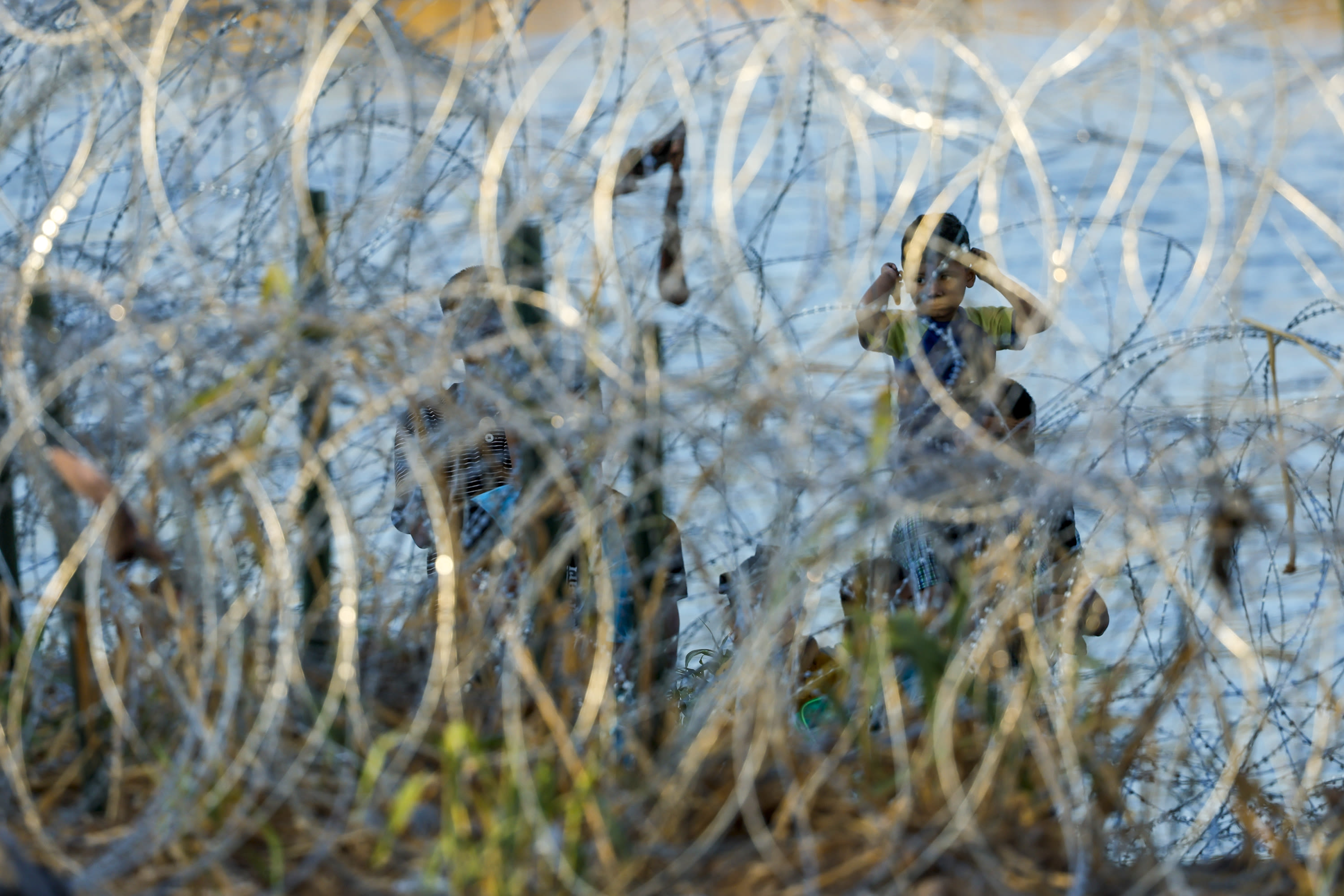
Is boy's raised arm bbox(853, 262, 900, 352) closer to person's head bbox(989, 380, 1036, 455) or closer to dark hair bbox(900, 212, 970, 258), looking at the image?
dark hair bbox(900, 212, 970, 258)

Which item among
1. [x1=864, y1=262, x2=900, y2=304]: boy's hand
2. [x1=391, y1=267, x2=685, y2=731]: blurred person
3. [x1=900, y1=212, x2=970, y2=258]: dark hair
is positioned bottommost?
[x1=391, y1=267, x2=685, y2=731]: blurred person

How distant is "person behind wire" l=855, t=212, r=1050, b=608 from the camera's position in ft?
10.6

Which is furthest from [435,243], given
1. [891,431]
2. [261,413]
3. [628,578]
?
[891,431]

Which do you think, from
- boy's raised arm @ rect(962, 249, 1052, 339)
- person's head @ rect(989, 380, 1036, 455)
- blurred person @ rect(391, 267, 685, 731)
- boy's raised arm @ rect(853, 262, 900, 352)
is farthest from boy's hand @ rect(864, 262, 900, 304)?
blurred person @ rect(391, 267, 685, 731)

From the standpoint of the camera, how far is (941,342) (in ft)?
12.5

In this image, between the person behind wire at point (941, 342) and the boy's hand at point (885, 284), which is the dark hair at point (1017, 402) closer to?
the person behind wire at point (941, 342)

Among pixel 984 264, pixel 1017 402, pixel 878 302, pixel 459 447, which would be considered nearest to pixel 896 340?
pixel 878 302

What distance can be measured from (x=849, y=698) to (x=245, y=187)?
1719 mm

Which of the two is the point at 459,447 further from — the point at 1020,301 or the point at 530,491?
the point at 1020,301

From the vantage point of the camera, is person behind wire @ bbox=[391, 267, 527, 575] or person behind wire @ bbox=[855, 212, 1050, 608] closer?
person behind wire @ bbox=[391, 267, 527, 575]

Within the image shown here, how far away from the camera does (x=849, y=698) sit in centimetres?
280

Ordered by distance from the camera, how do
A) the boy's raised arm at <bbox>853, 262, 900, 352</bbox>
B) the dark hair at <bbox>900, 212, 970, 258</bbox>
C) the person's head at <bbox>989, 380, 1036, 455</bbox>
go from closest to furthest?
the person's head at <bbox>989, 380, 1036, 455</bbox> → the boy's raised arm at <bbox>853, 262, 900, 352</bbox> → the dark hair at <bbox>900, 212, 970, 258</bbox>

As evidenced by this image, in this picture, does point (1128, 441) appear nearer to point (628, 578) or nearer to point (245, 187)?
point (628, 578)

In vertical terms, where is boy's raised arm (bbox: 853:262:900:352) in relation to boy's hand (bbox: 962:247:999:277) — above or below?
above
